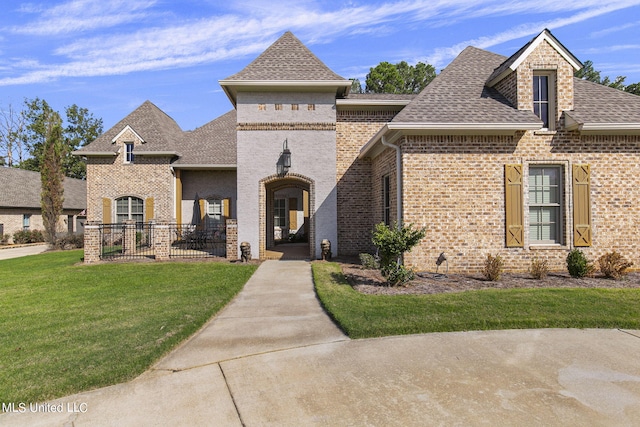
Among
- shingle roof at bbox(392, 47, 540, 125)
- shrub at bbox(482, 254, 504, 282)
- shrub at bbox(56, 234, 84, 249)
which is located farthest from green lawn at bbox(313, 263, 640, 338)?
shrub at bbox(56, 234, 84, 249)

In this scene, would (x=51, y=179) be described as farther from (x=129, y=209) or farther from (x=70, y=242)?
(x=129, y=209)

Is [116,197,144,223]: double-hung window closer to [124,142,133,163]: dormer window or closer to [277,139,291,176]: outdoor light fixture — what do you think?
[124,142,133,163]: dormer window

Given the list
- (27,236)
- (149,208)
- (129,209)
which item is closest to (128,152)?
(129,209)

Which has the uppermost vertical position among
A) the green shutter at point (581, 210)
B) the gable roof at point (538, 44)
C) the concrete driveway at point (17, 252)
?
the gable roof at point (538, 44)

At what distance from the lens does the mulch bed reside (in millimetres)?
7602

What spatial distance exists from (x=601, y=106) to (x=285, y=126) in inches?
375

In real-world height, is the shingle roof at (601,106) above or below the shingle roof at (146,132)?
below

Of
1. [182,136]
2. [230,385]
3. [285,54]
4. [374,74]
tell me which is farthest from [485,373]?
[374,74]

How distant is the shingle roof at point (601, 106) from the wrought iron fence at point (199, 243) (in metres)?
12.0

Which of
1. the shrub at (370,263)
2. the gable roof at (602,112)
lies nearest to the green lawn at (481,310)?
the shrub at (370,263)

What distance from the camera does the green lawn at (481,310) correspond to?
5363mm

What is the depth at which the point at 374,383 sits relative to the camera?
12.1 ft

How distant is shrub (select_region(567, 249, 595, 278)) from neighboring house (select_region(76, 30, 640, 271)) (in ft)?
2.02

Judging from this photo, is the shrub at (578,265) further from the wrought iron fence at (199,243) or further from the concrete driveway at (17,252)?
the concrete driveway at (17,252)
